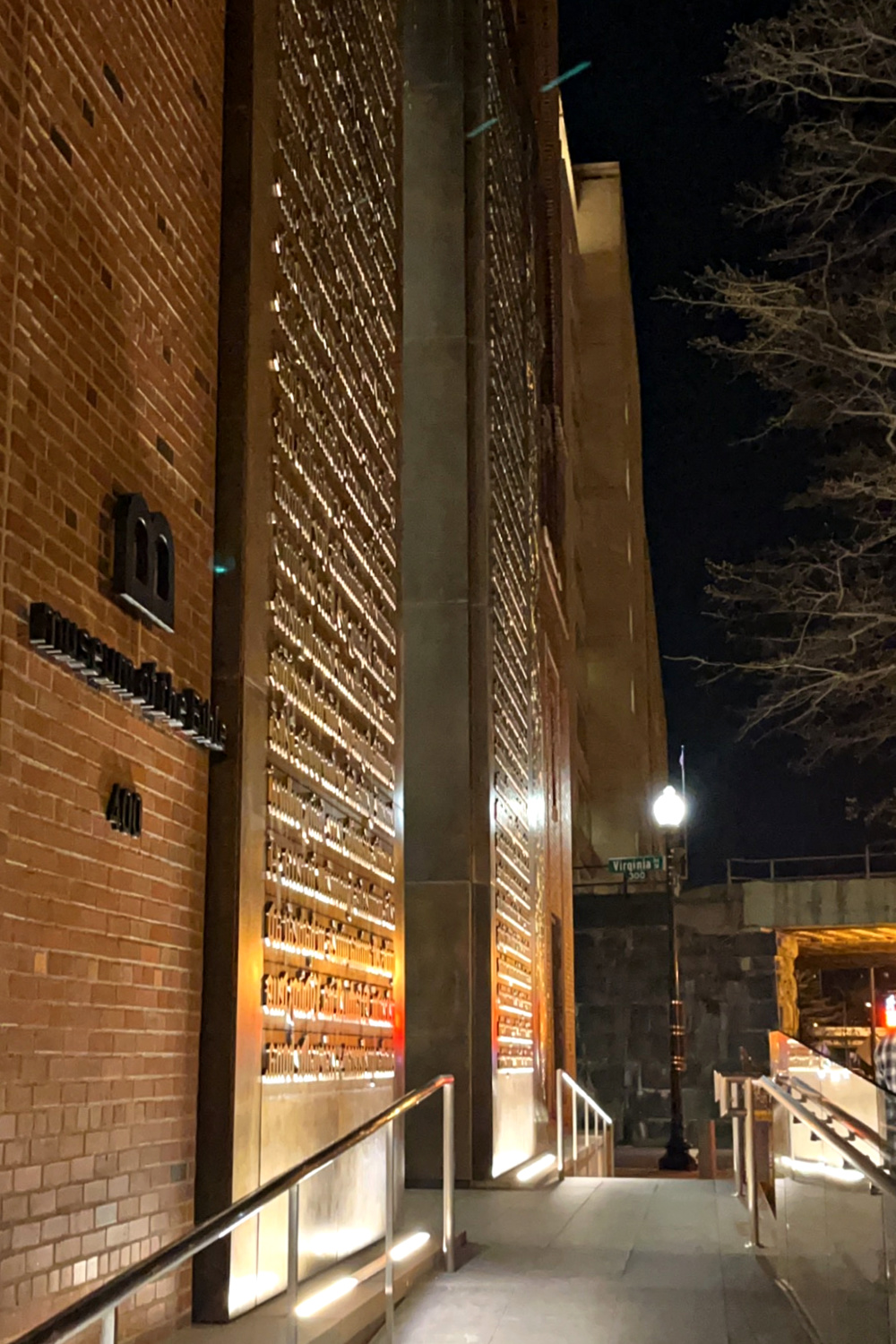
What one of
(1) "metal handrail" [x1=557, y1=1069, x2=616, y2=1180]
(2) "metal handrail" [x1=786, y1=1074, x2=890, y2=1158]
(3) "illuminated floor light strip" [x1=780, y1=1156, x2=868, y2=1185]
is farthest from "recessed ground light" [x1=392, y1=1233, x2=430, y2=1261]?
(1) "metal handrail" [x1=557, y1=1069, x2=616, y2=1180]

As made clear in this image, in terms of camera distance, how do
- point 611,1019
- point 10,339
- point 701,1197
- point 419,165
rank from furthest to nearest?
1. point 611,1019
2. point 419,165
3. point 701,1197
4. point 10,339

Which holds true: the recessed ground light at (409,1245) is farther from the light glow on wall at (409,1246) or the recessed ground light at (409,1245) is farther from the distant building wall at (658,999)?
the distant building wall at (658,999)

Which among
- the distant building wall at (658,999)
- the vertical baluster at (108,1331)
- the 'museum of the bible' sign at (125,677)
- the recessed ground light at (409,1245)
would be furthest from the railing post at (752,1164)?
the distant building wall at (658,999)

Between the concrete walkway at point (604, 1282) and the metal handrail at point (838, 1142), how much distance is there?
96cm

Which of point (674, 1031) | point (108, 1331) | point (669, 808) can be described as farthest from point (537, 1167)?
point (108, 1331)

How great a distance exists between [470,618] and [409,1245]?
772 cm

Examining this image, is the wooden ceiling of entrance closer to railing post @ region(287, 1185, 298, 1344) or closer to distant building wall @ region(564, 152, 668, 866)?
distant building wall @ region(564, 152, 668, 866)

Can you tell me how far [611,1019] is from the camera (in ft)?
101

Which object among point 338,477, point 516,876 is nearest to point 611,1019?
point 516,876

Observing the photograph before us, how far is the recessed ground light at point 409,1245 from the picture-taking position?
7260mm

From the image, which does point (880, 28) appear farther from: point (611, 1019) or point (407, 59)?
point (611, 1019)

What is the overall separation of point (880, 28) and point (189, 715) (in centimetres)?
1236

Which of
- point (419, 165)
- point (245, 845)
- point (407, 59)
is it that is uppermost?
point (407, 59)

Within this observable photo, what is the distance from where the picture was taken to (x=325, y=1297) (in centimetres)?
517
